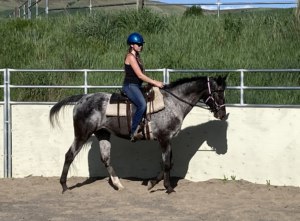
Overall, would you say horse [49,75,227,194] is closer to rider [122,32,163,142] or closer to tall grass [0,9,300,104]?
rider [122,32,163,142]

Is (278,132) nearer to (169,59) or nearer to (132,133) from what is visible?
(132,133)

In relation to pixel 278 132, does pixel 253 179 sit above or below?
below

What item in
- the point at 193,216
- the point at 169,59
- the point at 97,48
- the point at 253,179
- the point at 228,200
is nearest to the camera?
the point at 193,216

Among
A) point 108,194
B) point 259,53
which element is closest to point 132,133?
point 108,194

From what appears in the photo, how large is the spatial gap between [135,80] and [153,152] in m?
1.91

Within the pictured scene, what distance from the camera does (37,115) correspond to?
1008 centimetres

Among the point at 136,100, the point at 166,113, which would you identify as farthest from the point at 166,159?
the point at 136,100

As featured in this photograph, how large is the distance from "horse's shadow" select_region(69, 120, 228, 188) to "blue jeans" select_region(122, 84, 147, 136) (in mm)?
1500

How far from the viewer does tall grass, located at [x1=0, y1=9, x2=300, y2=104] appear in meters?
11.7

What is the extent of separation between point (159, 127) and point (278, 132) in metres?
2.18

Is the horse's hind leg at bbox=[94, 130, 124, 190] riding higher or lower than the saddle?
lower

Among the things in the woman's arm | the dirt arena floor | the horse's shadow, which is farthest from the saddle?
the horse's shadow

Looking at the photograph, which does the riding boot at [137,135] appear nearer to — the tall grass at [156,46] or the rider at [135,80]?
the rider at [135,80]

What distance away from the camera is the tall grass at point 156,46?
11.7 metres
